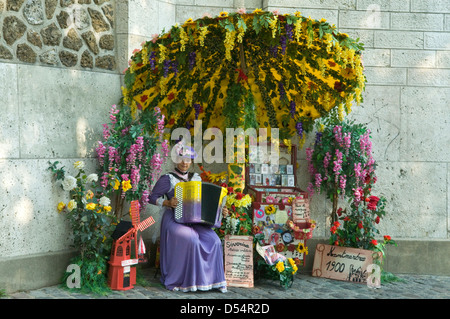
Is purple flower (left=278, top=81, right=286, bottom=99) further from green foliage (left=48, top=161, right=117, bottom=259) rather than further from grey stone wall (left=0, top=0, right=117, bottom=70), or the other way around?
green foliage (left=48, top=161, right=117, bottom=259)

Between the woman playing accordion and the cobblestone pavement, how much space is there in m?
0.11

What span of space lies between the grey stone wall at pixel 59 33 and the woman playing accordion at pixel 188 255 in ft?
5.66

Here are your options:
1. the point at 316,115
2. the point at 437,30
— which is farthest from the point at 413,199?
the point at 437,30

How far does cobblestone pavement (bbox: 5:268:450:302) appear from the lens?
17.6ft

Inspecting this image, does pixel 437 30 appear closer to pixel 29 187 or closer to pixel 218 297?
pixel 218 297

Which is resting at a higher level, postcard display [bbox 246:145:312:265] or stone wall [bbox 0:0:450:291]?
stone wall [bbox 0:0:450:291]

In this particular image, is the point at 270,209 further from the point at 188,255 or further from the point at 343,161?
the point at 188,255

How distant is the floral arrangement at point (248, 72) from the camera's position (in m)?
5.16

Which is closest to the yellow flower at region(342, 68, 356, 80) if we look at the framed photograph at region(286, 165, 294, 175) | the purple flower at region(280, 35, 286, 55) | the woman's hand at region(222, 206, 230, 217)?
the purple flower at region(280, 35, 286, 55)

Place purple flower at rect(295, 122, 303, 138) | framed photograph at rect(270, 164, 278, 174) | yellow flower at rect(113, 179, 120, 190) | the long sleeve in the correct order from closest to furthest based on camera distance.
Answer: yellow flower at rect(113, 179, 120, 190), the long sleeve, purple flower at rect(295, 122, 303, 138), framed photograph at rect(270, 164, 278, 174)

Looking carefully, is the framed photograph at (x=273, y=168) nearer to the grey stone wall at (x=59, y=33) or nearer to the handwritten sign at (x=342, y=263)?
the handwritten sign at (x=342, y=263)

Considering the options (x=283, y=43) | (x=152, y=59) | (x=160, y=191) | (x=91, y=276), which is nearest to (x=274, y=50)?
(x=283, y=43)

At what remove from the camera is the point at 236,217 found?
604cm

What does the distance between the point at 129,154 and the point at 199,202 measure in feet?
2.96
